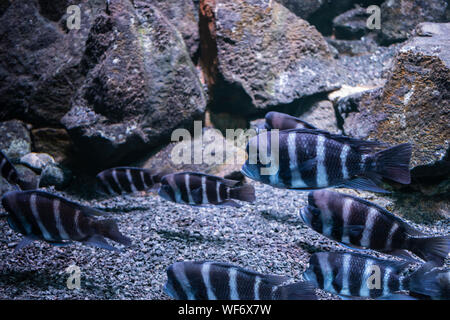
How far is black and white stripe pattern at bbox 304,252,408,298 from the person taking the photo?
204 centimetres

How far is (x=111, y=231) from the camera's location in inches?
94.3

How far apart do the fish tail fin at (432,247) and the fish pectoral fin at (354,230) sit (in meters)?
0.31

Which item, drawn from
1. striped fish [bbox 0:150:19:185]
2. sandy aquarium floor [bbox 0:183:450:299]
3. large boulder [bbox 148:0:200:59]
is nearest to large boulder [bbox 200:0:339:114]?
large boulder [bbox 148:0:200:59]

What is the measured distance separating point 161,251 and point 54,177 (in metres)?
2.89

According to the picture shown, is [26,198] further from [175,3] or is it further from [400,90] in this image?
[175,3]

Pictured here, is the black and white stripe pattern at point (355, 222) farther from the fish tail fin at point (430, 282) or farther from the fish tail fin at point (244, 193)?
the fish tail fin at point (244, 193)

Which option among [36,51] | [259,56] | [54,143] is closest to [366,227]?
[259,56]

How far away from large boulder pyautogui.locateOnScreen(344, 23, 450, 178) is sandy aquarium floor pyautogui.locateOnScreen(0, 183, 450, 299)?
0.90 meters

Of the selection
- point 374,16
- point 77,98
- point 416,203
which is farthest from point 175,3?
point 416,203

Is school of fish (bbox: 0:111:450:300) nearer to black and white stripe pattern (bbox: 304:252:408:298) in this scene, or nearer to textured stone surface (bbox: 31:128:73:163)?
black and white stripe pattern (bbox: 304:252:408:298)

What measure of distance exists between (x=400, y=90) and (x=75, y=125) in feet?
14.9

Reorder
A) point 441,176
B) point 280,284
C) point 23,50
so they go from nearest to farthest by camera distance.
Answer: point 280,284 < point 441,176 < point 23,50

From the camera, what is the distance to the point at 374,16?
299 inches

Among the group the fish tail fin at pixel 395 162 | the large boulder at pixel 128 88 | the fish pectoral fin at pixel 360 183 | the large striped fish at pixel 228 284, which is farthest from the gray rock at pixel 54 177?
the fish tail fin at pixel 395 162
